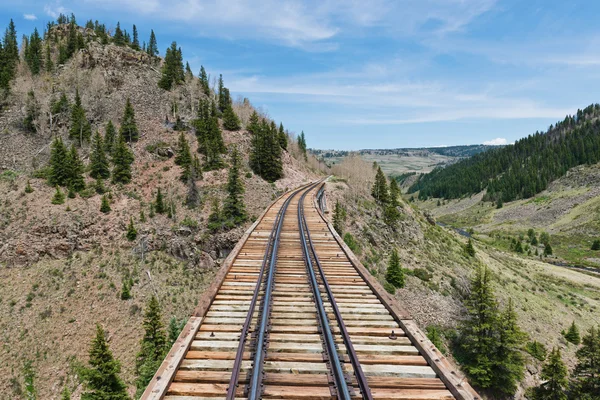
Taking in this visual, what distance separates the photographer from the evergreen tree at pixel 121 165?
1518 inches

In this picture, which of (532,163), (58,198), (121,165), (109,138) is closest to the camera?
(58,198)

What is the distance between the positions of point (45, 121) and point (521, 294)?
71.5 m

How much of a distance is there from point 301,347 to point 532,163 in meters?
185

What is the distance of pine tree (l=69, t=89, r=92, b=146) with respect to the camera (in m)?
46.2

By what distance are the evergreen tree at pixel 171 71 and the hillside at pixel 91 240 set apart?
1006 cm

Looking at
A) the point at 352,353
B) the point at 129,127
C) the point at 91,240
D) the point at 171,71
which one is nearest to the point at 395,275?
the point at 352,353

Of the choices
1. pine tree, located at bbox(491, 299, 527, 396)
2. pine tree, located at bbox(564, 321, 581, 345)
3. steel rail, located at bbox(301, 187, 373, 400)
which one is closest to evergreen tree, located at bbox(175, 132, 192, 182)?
steel rail, located at bbox(301, 187, 373, 400)

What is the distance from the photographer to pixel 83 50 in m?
63.0

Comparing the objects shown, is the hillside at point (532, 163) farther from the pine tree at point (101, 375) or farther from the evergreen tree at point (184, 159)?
the pine tree at point (101, 375)

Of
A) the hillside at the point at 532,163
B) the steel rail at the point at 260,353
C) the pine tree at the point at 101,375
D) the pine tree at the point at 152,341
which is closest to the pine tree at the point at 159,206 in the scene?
the pine tree at the point at 152,341

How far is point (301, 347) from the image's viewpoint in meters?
6.26

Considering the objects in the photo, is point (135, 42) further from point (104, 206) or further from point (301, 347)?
point (301, 347)

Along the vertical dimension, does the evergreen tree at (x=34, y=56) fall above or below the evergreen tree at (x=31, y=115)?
above

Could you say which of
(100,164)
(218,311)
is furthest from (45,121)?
(218,311)
